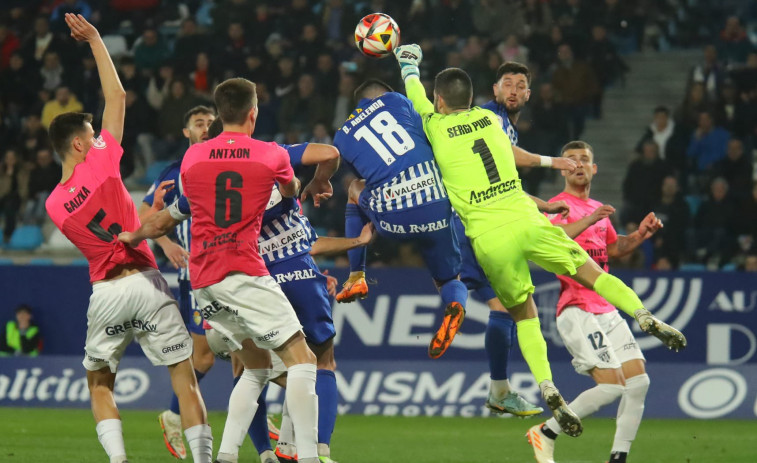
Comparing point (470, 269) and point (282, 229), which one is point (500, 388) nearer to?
point (470, 269)

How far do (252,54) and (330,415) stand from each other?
11.8 m

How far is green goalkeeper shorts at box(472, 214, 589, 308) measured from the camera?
7.90 meters

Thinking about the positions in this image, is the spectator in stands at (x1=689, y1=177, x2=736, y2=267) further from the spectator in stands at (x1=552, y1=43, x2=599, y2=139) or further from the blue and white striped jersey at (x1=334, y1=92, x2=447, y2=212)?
the blue and white striped jersey at (x1=334, y1=92, x2=447, y2=212)

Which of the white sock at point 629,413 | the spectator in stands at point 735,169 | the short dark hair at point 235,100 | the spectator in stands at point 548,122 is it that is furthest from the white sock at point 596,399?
the spectator in stands at point 548,122

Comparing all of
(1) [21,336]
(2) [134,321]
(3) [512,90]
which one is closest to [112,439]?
(2) [134,321]

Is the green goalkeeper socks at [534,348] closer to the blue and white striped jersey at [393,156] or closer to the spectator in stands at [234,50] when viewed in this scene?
the blue and white striped jersey at [393,156]

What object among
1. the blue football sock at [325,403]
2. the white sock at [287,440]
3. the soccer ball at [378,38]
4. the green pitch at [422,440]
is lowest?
the green pitch at [422,440]

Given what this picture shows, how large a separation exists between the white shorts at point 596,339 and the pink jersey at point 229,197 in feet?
9.48

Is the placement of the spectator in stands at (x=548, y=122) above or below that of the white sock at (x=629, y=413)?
above

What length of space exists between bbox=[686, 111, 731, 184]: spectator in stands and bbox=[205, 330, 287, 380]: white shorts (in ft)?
32.9

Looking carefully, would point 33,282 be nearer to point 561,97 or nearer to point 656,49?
point 561,97

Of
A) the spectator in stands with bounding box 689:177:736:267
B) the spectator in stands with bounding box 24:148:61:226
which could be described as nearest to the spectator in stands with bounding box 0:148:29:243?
the spectator in stands with bounding box 24:148:61:226

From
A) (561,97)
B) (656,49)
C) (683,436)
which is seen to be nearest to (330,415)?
(683,436)

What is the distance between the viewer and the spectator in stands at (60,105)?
60.8ft
